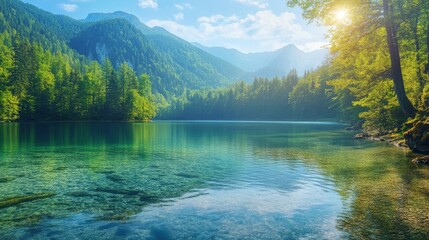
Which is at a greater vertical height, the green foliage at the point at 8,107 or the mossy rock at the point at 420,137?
the green foliage at the point at 8,107

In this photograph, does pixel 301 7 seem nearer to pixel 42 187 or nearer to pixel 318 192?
pixel 318 192

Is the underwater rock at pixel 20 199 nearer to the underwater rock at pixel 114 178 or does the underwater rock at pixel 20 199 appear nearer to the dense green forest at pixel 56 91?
the underwater rock at pixel 114 178

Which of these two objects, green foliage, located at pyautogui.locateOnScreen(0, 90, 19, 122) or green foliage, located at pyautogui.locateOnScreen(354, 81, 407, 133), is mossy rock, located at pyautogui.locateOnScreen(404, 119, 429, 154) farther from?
green foliage, located at pyautogui.locateOnScreen(0, 90, 19, 122)

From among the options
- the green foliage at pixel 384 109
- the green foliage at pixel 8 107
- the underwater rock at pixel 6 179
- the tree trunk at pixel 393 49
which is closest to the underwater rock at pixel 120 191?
the underwater rock at pixel 6 179

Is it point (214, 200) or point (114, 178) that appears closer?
point (214, 200)

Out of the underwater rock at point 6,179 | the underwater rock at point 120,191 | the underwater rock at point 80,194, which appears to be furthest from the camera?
the underwater rock at point 6,179

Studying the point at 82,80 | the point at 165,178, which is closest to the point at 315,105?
the point at 82,80

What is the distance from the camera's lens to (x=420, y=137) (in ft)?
81.0

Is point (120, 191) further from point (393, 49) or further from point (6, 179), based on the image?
point (393, 49)

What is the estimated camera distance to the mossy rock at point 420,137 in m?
24.3

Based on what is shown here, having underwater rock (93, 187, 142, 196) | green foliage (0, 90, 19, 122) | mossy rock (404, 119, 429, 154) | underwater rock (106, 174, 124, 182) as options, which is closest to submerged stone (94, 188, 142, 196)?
underwater rock (93, 187, 142, 196)

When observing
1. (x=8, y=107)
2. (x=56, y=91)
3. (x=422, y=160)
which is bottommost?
(x=422, y=160)

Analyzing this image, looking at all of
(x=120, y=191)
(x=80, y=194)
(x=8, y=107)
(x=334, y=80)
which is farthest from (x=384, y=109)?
(x=8, y=107)

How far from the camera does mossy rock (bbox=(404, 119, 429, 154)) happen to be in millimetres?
24266
